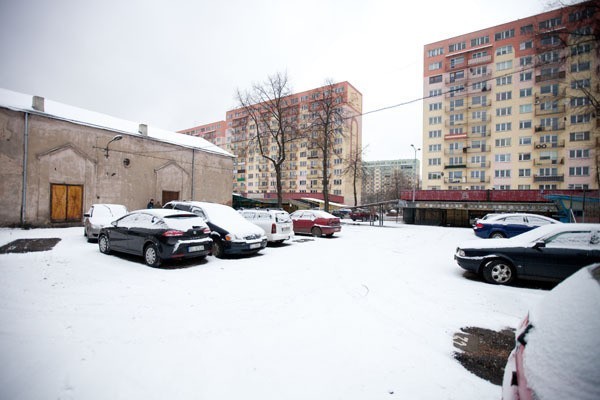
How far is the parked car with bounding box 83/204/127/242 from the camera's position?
10852 mm

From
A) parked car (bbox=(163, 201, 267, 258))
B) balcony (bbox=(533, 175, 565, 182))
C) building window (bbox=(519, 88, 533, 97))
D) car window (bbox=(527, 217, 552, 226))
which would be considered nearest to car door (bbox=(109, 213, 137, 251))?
parked car (bbox=(163, 201, 267, 258))

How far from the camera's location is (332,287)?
588 centimetres

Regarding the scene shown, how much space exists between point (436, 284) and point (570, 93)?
4916 cm

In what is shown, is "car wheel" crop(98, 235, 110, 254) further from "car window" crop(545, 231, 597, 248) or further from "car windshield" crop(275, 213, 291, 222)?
"car window" crop(545, 231, 597, 248)

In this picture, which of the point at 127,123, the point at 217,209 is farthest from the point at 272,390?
the point at 127,123

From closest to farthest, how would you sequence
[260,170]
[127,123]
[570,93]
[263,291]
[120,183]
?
1. [263,291]
2. [120,183]
3. [127,123]
4. [570,93]
5. [260,170]

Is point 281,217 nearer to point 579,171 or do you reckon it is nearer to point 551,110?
point 579,171

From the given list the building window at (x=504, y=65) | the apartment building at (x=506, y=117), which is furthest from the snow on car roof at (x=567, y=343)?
the building window at (x=504, y=65)

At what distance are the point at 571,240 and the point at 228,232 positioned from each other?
8.65m

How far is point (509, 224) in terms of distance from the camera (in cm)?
1446

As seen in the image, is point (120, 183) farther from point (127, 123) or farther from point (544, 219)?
point (544, 219)

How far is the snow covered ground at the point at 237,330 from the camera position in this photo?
2.60m

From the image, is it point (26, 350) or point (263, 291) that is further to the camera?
point (263, 291)

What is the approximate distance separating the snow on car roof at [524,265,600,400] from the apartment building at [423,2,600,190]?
40.2 metres
